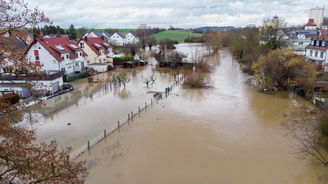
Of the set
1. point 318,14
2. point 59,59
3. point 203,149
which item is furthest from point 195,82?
point 318,14

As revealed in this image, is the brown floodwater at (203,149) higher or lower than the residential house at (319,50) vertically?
lower

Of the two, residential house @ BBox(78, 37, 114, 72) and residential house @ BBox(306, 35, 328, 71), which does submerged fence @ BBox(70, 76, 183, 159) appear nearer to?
residential house @ BBox(78, 37, 114, 72)

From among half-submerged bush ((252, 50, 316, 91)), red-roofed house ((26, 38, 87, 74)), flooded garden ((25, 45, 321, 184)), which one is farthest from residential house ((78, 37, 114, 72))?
half-submerged bush ((252, 50, 316, 91))

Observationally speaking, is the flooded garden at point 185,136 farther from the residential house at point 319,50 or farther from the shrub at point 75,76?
the residential house at point 319,50

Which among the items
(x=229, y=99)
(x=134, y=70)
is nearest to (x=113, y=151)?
(x=229, y=99)

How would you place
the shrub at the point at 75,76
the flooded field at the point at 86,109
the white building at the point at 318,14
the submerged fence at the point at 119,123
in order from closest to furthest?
1. the submerged fence at the point at 119,123
2. the flooded field at the point at 86,109
3. the shrub at the point at 75,76
4. the white building at the point at 318,14

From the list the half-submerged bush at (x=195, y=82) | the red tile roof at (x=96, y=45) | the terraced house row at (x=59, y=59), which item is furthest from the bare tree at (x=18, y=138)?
the red tile roof at (x=96, y=45)
